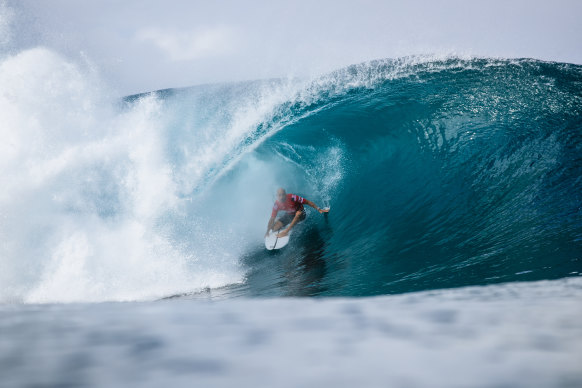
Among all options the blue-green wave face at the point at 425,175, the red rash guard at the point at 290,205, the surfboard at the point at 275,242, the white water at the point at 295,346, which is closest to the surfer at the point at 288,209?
the red rash guard at the point at 290,205

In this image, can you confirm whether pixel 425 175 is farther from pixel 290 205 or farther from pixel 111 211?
pixel 111 211

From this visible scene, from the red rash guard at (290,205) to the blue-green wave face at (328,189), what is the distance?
1.76 feet

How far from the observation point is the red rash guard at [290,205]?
22.1 feet

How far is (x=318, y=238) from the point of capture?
21.1 ft

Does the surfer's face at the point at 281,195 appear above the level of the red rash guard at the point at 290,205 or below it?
above

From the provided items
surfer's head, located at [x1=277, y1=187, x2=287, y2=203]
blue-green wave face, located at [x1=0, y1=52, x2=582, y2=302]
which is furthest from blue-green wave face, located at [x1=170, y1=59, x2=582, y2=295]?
surfer's head, located at [x1=277, y1=187, x2=287, y2=203]

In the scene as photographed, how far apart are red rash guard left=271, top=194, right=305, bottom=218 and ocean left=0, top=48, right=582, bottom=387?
51cm

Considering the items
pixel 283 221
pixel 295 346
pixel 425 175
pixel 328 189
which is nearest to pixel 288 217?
pixel 283 221

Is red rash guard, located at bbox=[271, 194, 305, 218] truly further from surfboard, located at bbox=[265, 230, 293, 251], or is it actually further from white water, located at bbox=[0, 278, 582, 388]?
white water, located at bbox=[0, 278, 582, 388]

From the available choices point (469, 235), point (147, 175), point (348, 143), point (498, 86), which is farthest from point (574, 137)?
point (147, 175)

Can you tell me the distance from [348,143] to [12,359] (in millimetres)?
8759

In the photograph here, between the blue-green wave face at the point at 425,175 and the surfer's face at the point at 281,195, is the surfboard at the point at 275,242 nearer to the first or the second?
the blue-green wave face at the point at 425,175

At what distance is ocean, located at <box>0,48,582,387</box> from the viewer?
0.42m

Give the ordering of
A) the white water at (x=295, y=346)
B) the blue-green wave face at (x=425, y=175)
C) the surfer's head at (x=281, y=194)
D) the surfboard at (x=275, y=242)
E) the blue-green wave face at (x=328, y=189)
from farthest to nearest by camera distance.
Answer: the surfer's head at (x=281, y=194), the surfboard at (x=275, y=242), the blue-green wave face at (x=328, y=189), the blue-green wave face at (x=425, y=175), the white water at (x=295, y=346)
